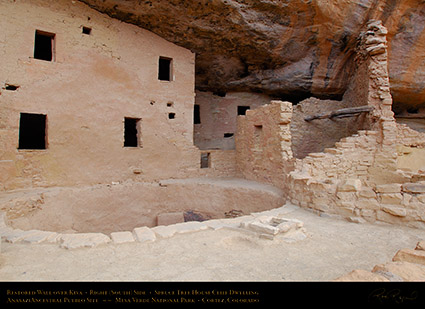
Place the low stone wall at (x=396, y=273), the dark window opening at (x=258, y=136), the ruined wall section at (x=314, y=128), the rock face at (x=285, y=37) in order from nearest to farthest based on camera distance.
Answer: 1. the low stone wall at (x=396, y=273)
2. the rock face at (x=285, y=37)
3. the dark window opening at (x=258, y=136)
4. the ruined wall section at (x=314, y=128)

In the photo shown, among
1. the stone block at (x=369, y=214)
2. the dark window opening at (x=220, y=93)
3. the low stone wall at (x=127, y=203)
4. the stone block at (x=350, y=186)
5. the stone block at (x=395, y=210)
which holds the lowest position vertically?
the low stone wall at (x=127, y=203)

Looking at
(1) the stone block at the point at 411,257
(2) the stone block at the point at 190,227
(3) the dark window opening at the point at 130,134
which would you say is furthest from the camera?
(3) the dark window opening at the point at 130,134

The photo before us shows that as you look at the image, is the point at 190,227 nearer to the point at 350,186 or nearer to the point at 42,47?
the point at 350,186

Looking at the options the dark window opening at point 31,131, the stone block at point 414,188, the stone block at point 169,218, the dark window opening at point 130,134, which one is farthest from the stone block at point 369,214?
the dark window opening at point 31,131

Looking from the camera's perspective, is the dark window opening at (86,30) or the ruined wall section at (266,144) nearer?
the ruined wall section at (266,144)

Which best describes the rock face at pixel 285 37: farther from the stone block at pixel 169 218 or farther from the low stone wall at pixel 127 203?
the stone block at pixel 169 218

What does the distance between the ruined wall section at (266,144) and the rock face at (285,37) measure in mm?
2505

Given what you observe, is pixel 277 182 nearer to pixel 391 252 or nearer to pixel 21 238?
pixel 391 252

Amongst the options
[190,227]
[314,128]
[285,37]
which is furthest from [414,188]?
[285,37]

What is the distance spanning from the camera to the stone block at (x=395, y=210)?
379cm

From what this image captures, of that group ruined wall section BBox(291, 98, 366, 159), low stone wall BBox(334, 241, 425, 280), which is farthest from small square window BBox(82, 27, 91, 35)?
low stone wall BBox(334, 241, 425, 280)

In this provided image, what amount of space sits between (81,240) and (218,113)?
29.6 feet

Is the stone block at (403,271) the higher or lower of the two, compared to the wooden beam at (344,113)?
lower
